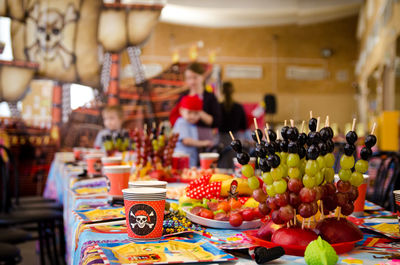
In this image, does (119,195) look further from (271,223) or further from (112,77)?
(112,77)

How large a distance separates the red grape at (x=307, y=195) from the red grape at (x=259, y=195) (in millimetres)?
109

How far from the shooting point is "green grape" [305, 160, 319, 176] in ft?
3.12

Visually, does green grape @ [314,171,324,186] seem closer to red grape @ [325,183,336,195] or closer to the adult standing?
red grape @ [325,183,336,195]

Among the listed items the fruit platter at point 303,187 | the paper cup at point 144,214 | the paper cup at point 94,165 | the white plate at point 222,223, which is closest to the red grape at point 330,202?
the fruit platter at point 303,187

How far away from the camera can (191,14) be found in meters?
11.4

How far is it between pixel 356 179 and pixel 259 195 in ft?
0.78

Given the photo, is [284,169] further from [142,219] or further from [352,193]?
[142,219]

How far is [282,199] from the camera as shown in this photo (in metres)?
0.97

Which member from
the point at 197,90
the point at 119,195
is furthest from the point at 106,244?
the point at 197,90

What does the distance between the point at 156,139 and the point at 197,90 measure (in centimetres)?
439

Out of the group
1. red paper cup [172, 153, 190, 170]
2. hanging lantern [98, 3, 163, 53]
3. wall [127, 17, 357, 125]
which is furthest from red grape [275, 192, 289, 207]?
wall [127, 17, 357, 125]

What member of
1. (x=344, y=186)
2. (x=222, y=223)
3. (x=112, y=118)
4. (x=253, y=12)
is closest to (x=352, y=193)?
(x=344, y=186)

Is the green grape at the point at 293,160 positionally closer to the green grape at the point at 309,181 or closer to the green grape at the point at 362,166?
the green grape at the point at 309,181

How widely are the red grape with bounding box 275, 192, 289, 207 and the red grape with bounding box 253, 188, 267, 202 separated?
61 millimetres
